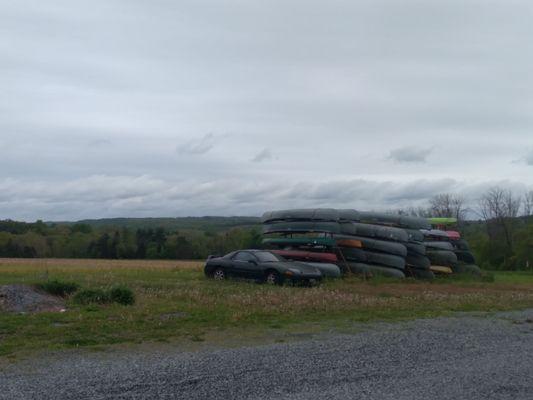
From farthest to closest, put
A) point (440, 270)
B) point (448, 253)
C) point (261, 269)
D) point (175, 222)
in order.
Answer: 1. point (175, 222)
2. point (448, 253)
3. point (440, 270)
4. point (261, 269)

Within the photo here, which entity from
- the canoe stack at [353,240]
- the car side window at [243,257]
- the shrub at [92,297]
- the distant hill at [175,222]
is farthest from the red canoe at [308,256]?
the distant hill at [175,222]

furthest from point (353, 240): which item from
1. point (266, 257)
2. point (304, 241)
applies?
point (266, 257)

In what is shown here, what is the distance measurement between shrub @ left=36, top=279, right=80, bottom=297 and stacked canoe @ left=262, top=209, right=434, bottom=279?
10619 millimetres

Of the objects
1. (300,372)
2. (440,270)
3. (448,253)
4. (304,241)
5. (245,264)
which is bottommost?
(440,270)

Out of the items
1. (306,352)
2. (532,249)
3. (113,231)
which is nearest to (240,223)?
(113,231)

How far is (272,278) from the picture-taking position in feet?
71.8

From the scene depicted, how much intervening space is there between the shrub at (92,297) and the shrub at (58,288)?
1.57 m

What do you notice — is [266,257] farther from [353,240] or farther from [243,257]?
[353,240]

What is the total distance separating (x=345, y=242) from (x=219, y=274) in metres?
6.63

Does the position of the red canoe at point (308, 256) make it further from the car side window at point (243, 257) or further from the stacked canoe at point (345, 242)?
the car side window at point (243, 257)

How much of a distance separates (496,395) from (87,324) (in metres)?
7.67

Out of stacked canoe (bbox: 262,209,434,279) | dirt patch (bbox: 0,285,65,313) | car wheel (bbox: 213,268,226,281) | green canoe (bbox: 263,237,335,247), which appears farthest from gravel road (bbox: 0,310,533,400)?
stacked canoe (bbox: 262,209,434,279)

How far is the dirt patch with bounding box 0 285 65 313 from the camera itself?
14.1 m

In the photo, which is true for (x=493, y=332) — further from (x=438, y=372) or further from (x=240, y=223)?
(x=240, y=223)
